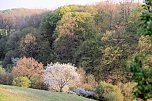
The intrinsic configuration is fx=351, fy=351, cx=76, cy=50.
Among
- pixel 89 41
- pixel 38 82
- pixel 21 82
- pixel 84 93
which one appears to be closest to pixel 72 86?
pixel 84 93

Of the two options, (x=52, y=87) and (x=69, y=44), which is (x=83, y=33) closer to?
(x=69, y=44)

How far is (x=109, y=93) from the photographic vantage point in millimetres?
34812

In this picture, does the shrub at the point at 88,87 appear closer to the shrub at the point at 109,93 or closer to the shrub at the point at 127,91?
the shrub at the point at 109,93

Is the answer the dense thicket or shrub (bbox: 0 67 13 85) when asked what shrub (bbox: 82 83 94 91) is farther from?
shrub (bbox: 0 67 13 85)

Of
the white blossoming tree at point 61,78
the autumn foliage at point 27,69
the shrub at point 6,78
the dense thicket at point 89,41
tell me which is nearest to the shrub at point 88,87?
the white blossoming tree at point 61,78

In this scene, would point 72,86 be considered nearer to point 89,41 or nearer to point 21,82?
point 21,82

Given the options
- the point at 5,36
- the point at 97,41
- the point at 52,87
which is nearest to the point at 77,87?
the point at 52,87

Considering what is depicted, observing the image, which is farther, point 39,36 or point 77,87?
Answer: point 39,36

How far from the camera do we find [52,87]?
126 ft

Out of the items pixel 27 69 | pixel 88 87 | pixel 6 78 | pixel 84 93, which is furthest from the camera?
pixel 27 69

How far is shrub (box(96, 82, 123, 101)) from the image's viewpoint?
3397 cm

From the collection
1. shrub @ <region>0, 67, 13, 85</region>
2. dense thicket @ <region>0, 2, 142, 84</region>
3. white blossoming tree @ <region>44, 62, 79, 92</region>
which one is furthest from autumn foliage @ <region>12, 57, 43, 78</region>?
dense thicket @ <region>0, 2, 142, 84</region>

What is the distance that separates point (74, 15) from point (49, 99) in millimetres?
37496

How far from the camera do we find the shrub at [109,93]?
33969 millimetres
